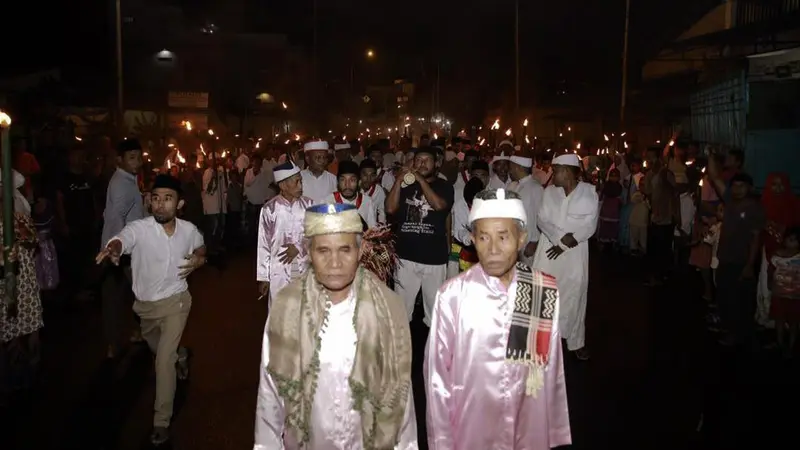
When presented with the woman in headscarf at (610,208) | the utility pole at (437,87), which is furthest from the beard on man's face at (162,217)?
the utility pole at (437,87)

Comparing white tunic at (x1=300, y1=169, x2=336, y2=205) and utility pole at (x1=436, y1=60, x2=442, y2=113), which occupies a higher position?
utility pole at (x1=436, y1=60, x2=442, y2=113)

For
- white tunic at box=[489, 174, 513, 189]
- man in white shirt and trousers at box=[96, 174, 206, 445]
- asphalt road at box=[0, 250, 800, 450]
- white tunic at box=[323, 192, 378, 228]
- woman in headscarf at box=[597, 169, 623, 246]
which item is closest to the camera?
man in white shirt and trousers at box=[96, 174, 206, 445]

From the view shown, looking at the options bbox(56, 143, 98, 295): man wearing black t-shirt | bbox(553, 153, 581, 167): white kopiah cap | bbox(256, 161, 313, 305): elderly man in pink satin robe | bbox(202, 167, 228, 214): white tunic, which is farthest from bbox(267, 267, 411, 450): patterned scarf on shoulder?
bbox(202, 167, 228, 214): white tunic

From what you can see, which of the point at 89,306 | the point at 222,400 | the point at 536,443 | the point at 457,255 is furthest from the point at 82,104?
the point at 536,443

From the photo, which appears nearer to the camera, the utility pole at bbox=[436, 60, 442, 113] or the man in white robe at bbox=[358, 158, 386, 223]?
the man in white robe at bbox=[358, 158, 386, 223]

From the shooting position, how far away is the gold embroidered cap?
11.7 ft

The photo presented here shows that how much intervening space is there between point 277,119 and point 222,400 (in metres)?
36.3

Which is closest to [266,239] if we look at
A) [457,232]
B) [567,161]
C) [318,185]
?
[318,185]

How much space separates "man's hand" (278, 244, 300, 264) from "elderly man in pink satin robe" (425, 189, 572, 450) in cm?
360

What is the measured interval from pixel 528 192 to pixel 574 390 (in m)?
3.22

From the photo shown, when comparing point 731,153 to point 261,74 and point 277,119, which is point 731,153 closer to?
point 277,119

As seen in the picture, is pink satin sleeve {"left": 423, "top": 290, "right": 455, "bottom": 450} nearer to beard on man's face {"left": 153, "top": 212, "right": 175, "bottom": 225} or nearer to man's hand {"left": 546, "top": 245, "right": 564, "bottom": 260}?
beard on man's face {"left": 153, "top": 212, "right": 175, "bottom": 225}

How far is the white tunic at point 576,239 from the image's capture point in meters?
8.12

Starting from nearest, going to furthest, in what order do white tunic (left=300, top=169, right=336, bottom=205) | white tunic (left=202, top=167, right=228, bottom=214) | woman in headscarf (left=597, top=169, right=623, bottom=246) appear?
white tunic (left=300, top=169, right=336, bottom=205) < white tunic (left=202, top=167, right=228, bottom=214) < woman in headscarf (left=597, top=169, right=623, bottom=246)
